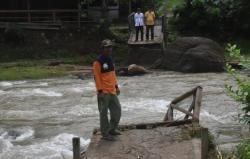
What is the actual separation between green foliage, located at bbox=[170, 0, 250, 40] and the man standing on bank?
2192cm

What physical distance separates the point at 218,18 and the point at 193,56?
262 inches

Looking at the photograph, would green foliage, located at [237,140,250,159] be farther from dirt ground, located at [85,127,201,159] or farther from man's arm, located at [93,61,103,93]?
man's arm, located at [93,61,103,93]

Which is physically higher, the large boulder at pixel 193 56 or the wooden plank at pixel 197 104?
the wooden plank at pixel 197 104

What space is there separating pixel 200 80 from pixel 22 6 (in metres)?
14.1

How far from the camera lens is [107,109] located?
918cm

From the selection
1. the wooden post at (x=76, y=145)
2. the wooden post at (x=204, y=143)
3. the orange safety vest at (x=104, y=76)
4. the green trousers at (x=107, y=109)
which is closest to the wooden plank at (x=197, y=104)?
the wooden post at (x=204, y=143)

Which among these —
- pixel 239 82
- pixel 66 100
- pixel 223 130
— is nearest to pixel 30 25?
pixel 66 100

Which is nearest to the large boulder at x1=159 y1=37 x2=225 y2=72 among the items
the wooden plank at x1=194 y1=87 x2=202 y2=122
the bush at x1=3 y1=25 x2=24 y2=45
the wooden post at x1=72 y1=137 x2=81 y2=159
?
the bush at x1=3 y1=25 x2=24 y2=45

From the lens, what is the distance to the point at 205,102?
17797 millimetres

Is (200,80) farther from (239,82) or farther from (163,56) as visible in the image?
(239,82)

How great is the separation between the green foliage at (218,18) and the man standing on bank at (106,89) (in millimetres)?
21925

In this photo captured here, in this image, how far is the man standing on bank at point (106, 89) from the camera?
29.2 feet

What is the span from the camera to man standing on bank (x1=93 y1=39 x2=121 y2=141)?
8.90 meters

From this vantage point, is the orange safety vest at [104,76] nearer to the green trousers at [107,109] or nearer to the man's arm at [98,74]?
the man's arm at [98,74]
